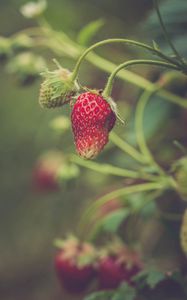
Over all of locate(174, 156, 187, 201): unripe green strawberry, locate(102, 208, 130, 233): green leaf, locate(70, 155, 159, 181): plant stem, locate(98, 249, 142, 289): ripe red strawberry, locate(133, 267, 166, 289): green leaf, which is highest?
locate(70, 155, 159, 181): plant stem

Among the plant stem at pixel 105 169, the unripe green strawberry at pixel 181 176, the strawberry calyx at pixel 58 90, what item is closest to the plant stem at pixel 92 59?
the plant stem at pixel 105 169

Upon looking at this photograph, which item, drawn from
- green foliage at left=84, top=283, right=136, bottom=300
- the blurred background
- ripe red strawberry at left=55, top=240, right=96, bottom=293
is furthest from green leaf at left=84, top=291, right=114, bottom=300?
the blurred background

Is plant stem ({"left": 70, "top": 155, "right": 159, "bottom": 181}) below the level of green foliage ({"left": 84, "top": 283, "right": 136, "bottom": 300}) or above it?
above

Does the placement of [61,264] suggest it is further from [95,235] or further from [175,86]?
[175,86]

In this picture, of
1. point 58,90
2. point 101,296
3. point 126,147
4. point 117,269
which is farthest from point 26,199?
point 58,90

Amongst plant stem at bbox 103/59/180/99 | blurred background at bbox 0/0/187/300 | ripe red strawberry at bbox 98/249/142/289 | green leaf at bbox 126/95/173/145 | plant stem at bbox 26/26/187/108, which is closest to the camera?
plant stem at bbox 103/59/180/99

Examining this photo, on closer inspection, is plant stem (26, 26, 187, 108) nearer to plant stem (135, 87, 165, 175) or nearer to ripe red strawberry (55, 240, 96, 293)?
plant stem (135, 87, 165, 175)
